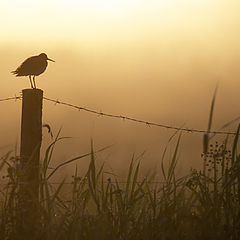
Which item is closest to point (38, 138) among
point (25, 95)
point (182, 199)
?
point (25, 95)

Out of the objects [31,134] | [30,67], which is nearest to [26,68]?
[30,67]

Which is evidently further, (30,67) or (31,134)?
(30,67)

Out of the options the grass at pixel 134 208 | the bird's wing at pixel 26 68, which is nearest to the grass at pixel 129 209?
the grass at pixel 134 208

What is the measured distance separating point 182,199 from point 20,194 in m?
1.34

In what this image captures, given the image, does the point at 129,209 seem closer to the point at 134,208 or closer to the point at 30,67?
the point at 134,208

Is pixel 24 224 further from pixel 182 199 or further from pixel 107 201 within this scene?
pixel 182 199

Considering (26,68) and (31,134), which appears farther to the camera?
(26,68)

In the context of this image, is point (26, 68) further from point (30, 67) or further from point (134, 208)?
point (134, 208)

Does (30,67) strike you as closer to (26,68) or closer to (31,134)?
(26,68)

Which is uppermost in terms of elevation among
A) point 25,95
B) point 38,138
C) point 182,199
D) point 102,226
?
point 25,95

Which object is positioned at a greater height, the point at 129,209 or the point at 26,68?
the point at 26,68

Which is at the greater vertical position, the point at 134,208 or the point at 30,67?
the point at 30,67

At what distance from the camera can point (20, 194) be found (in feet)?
13.1

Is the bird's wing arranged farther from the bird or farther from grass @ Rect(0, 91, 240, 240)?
grass @ Rect(0, 91, 240, 240)
